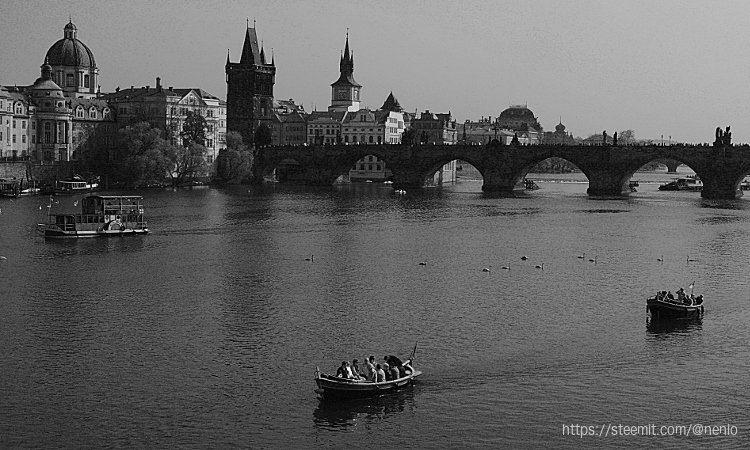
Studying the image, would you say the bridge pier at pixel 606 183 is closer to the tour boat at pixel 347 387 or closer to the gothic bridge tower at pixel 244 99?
the gothic bridge tower at pixel 244 99

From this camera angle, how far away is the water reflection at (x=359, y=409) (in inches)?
1373

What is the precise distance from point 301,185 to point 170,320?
12353 cm

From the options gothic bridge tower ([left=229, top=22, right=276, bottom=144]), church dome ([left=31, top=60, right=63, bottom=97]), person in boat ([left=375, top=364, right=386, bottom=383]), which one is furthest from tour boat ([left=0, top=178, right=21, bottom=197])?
person in boat ([left=375, top=364, right=386, bottom=383])

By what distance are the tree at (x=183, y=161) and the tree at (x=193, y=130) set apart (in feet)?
29.6

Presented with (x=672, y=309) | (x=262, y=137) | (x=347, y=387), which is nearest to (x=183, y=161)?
(x=262, y=137)

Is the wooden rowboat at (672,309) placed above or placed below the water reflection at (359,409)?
above

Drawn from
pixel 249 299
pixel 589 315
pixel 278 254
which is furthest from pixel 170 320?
pixel 278 254

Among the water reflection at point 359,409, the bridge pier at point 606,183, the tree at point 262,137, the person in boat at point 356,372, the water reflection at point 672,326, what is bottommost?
the water reflection at point 359,409

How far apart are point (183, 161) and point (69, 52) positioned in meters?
45.3

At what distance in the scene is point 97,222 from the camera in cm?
8325

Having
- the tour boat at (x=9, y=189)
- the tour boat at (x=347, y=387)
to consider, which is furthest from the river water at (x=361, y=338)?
the tour boat at (x=9, y=189)

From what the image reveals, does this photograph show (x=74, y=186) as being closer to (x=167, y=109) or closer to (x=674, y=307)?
(x=167, y=109)

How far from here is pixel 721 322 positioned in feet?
163

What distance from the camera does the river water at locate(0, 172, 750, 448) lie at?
34562 millimetres
